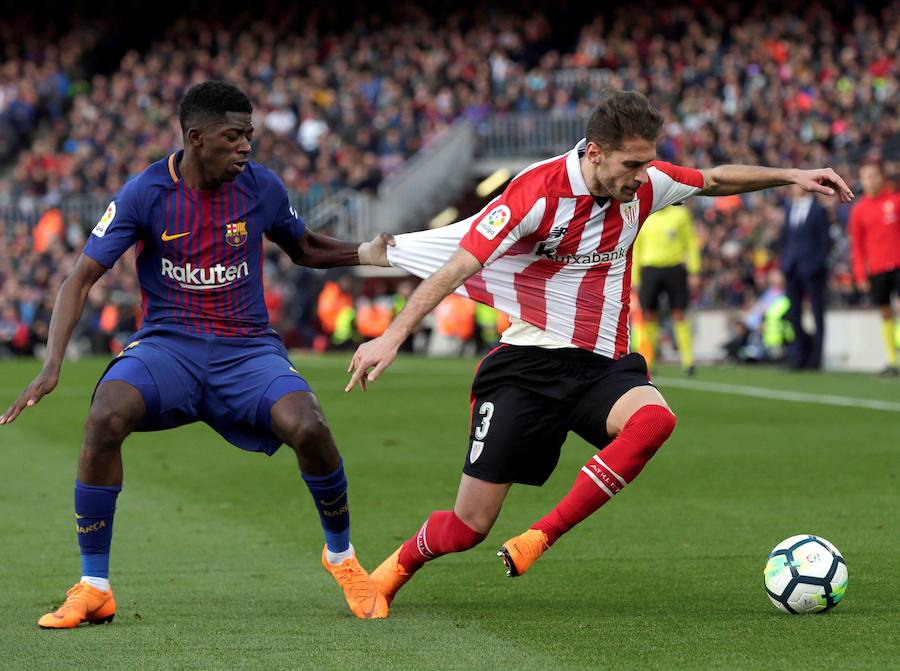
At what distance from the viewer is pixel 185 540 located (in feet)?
25.1

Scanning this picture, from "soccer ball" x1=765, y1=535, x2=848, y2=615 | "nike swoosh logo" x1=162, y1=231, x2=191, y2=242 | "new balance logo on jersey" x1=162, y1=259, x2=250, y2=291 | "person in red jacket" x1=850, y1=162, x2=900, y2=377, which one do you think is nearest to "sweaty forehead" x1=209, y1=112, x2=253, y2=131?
"nike swoosh logo" x1=162, y1=231, x2=191, y2=242

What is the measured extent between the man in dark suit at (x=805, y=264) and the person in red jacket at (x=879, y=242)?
993 mm

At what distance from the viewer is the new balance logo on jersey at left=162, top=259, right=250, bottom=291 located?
6.02 m

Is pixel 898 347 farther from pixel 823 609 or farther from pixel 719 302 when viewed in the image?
pixel 823 609

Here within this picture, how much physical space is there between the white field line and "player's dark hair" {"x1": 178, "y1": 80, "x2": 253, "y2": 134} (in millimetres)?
8821

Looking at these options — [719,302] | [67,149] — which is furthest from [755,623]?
[67,149]

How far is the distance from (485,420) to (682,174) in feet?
4.20

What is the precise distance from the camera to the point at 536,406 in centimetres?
597

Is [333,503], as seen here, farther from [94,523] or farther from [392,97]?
[392,97]

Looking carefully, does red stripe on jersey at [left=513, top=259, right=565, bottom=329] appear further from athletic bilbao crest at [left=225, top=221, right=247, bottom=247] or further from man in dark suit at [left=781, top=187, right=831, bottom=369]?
man in dark suit at [left=781, top=187, right=831, bottom=369]

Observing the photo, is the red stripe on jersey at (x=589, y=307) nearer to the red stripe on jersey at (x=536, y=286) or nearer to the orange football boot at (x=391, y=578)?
the red stripe on jersey at (x=536, y=286)

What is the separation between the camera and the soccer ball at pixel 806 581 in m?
5.53

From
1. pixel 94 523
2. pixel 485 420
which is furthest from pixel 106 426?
pixel 485 420

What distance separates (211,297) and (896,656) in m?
2.85
